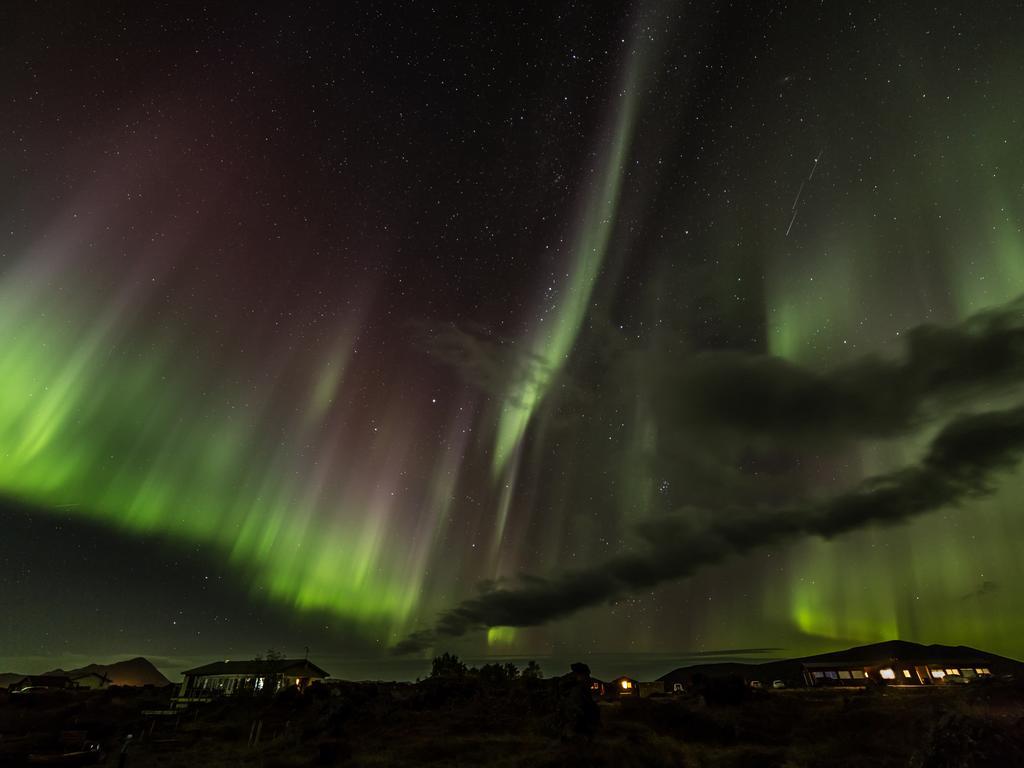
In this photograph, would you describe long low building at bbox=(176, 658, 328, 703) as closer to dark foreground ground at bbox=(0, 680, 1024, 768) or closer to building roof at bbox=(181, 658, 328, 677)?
building roof at bbox=(181, 658, 328, 677)

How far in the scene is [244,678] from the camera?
83188mm

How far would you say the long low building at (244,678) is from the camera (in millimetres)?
81062

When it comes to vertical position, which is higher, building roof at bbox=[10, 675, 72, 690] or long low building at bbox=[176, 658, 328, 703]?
long low building at bbox=[176, 658, 328, 703]

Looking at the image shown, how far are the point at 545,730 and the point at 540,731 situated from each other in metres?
0.69

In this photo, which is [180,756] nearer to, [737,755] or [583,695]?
[583,695]

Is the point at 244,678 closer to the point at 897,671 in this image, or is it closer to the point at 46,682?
the point at 46,682

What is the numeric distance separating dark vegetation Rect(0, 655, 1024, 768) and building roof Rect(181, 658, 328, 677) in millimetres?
25782

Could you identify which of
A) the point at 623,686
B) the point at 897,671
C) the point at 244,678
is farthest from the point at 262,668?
the point at 897,671

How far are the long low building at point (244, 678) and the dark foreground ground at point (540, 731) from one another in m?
24.8

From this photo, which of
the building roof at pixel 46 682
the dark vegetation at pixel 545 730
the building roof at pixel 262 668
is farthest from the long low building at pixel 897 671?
the building roof at pixel 46 682

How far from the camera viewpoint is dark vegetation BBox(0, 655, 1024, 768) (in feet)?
102

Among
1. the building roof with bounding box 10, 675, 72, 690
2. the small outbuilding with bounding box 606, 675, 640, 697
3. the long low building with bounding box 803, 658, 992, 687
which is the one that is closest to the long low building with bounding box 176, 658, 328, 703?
the building roof with bounding box 10, 675, 72, 690

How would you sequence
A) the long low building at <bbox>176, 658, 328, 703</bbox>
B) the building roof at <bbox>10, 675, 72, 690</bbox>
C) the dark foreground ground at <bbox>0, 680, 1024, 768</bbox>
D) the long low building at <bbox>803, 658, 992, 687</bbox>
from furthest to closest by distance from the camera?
the long low building at <bbox>803, 658, 992, 687</bbox> → the building roof at <bbox>10, 675, 72, 690</bbox> → the long low building at <bbox>176, 658, 328, 703</bbox> → the dark foreground ground at <bbox>0, 680, 1024, 768</bbox>

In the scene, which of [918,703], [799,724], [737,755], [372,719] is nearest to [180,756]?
[372,719]
